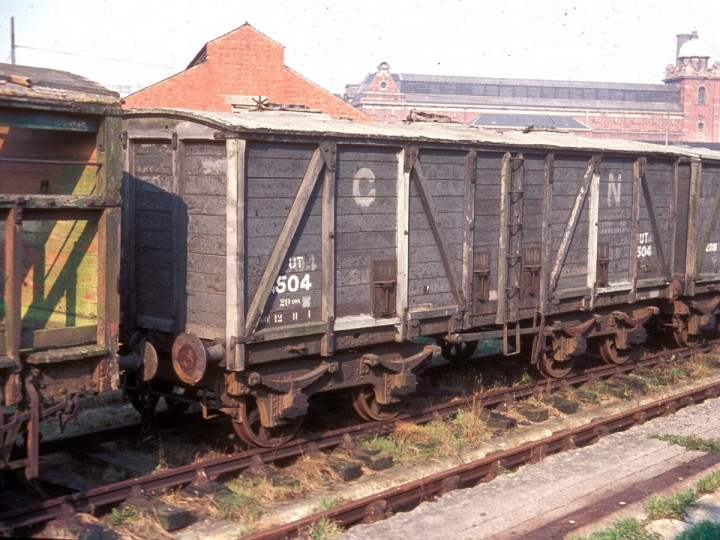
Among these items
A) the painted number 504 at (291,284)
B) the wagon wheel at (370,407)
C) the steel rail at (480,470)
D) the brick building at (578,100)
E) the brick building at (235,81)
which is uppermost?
the brick building at (578,100)

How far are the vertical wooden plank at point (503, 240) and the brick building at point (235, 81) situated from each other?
17.1 metres

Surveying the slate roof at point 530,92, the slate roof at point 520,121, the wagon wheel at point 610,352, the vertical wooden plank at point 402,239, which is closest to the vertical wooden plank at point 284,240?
the vertical wooden plank at point 402,239

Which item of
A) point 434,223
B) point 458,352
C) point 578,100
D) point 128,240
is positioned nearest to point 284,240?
point 128,240

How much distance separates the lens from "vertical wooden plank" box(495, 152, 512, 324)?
35.2 feet

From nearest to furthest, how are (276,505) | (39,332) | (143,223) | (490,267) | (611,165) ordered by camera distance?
(39,332) < (276,505) < (143,223) < (490,267) < (611,165)

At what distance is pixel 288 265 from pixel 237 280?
0.71 metres

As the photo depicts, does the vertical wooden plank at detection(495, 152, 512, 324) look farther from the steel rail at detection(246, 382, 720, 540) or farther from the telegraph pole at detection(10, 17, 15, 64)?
the telegraph pole at detection(10, 17, 15, 64)

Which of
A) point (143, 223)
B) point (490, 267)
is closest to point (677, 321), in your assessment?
point (490, 267)

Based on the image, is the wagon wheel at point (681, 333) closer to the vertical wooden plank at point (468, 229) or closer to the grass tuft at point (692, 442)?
the grass tuft at point (692, 442)

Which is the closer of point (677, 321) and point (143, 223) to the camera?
point (143, 223)

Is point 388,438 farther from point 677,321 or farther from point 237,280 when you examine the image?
point 677,321

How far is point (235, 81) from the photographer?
95.3 ft

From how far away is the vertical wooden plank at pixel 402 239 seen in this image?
30.7ft

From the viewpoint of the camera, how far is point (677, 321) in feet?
48.0
